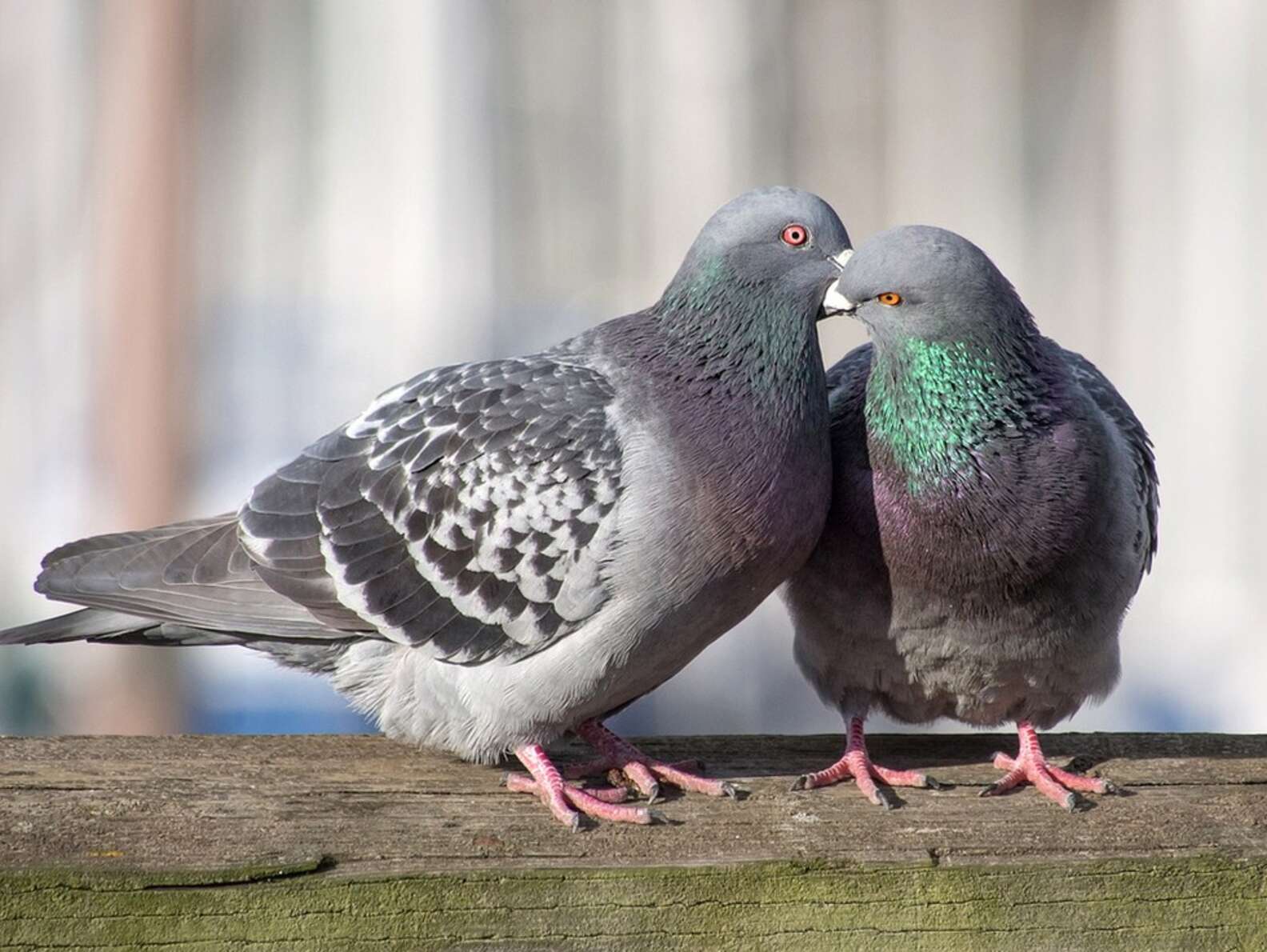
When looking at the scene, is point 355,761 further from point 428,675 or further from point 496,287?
point 496,287

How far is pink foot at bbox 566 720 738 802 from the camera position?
2.95m

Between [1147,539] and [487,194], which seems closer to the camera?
[1147,539]

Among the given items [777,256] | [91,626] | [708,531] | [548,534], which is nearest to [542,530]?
[548,534]

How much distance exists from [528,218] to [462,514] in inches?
97.0

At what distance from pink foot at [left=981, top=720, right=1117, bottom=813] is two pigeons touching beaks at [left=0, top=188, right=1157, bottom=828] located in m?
0.01

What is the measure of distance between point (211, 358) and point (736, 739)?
2.79 meters

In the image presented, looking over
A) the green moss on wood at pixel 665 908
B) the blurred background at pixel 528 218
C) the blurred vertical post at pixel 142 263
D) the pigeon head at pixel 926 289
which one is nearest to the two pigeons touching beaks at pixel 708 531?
the pigeon head at pixel 926 289

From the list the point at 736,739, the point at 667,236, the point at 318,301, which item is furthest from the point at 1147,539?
the point at 318,301

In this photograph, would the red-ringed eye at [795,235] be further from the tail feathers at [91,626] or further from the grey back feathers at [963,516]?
the tail feathers at [91,626]

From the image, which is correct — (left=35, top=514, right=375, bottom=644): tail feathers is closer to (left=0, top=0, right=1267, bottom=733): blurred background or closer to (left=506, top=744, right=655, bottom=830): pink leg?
(left=506, top=744, right=655, bottom=830): pink leg

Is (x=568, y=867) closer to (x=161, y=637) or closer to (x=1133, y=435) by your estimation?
(x=161, y=637)

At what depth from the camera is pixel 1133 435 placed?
3.70m

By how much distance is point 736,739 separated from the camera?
3.36m

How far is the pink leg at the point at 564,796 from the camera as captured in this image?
273 cm
